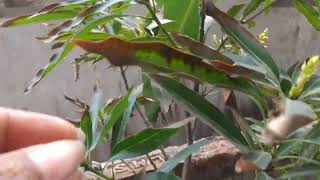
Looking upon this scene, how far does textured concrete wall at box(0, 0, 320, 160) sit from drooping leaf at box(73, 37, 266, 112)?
0.84 m

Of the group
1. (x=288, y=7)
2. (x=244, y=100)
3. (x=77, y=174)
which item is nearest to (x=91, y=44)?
(x=77, y=174)

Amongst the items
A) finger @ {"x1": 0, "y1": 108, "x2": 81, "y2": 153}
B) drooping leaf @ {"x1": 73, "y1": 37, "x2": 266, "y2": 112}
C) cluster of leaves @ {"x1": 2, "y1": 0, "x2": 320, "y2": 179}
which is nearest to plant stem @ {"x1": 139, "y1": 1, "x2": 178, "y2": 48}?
cluster of leaves @ {"x1": 2, "y1": 0, "x2": 320, "y2": 179}

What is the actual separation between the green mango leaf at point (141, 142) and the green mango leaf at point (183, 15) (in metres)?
0.12

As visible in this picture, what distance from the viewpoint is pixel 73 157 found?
1.18ft

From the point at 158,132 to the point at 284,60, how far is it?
0.93m

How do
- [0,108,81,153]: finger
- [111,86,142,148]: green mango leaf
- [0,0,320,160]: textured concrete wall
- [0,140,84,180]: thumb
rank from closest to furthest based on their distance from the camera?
[0,140,84,180]: thumb → [0,108,81,153]: finger → [111,86,142,148]: green mango leaf → [0,0,320,160]: textured concrete wall

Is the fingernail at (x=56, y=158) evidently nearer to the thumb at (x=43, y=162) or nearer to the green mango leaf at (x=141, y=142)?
the thumb at (x=43, y=162)

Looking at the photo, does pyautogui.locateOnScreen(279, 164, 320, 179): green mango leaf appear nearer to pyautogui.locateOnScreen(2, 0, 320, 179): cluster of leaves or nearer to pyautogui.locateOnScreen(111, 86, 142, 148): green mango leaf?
pyautogui.locateOnScreen(2, 0, 320, 179): cluster of leaves

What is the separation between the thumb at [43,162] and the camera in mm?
314

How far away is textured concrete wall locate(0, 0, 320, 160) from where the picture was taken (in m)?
1.32

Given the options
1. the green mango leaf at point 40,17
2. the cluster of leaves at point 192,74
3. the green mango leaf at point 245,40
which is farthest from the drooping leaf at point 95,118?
the green mango leaf at point 245,40

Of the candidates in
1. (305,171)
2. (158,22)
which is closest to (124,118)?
(158,22)

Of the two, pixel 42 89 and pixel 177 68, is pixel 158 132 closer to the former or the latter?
pixel 177 68

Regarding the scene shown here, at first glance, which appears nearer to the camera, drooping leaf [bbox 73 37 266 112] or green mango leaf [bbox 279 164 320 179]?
drooping leaf [bbox 73 37 266 112]
